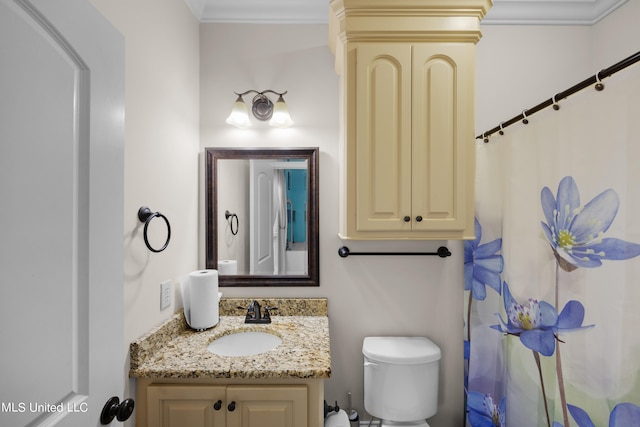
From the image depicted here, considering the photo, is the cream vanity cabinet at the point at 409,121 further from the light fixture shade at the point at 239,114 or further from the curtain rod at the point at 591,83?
the light fixture shade at the point at 239,114

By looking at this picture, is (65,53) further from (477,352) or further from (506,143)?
(477,352)

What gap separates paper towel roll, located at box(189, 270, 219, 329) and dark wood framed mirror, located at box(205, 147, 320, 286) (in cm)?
25

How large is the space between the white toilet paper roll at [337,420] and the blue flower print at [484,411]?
2.29 feet

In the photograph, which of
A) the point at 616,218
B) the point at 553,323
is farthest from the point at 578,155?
the point at 553,323

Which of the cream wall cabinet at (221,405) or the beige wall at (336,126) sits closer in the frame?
the cream wall cabinet at (221,405)

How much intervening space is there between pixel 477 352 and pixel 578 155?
1.13m

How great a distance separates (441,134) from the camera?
149cm

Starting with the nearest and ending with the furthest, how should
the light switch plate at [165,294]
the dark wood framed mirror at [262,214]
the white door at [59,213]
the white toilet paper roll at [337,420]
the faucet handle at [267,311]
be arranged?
the white door at [59,213], the light switch plate at [165,294], the white toilet paper roll at [337,420], the faucet handle at [267,311], the dark wood framed mirror at [262,214]

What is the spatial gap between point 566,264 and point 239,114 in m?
1.61

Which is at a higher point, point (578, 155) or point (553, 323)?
point (578, 155)

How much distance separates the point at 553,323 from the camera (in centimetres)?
117

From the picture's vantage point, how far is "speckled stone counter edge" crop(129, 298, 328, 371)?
1257 millimetres

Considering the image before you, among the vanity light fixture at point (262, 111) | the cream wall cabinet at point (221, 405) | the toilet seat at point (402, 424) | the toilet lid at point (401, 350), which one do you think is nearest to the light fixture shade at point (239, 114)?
the vanity light fixture at point (262, 111)

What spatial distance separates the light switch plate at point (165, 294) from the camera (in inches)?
57.4
